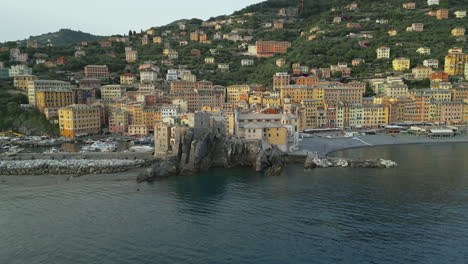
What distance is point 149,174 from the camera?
24.4m

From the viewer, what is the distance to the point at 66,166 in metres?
27.0

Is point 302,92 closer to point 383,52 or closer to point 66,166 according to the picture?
point 383,52

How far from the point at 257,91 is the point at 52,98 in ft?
79.1

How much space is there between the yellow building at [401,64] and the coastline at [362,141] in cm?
1817

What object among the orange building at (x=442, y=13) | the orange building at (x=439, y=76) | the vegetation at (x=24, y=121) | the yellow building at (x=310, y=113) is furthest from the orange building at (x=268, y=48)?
the vegetation at (x=24, y=121)

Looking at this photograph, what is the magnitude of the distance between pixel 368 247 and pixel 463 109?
38.9 meters

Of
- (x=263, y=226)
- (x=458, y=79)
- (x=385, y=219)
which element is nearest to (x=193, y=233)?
(x=263, y=226)

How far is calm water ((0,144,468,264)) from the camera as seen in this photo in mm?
14391

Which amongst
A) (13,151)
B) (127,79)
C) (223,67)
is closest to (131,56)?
(127,79)

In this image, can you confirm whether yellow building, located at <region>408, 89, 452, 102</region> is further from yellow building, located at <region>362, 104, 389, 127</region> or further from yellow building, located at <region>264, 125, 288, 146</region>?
yellow building, located at <region>264, 125, 288, 146</region>

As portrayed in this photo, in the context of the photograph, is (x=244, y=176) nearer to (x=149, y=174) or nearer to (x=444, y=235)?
(x=149, y=174)

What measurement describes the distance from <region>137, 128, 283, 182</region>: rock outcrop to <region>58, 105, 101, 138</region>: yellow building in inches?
691

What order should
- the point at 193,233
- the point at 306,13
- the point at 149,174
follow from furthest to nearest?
the point at 306,13, the point at 149,174, the point at 193,233

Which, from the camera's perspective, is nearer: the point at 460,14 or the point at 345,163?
the point at 345,163
